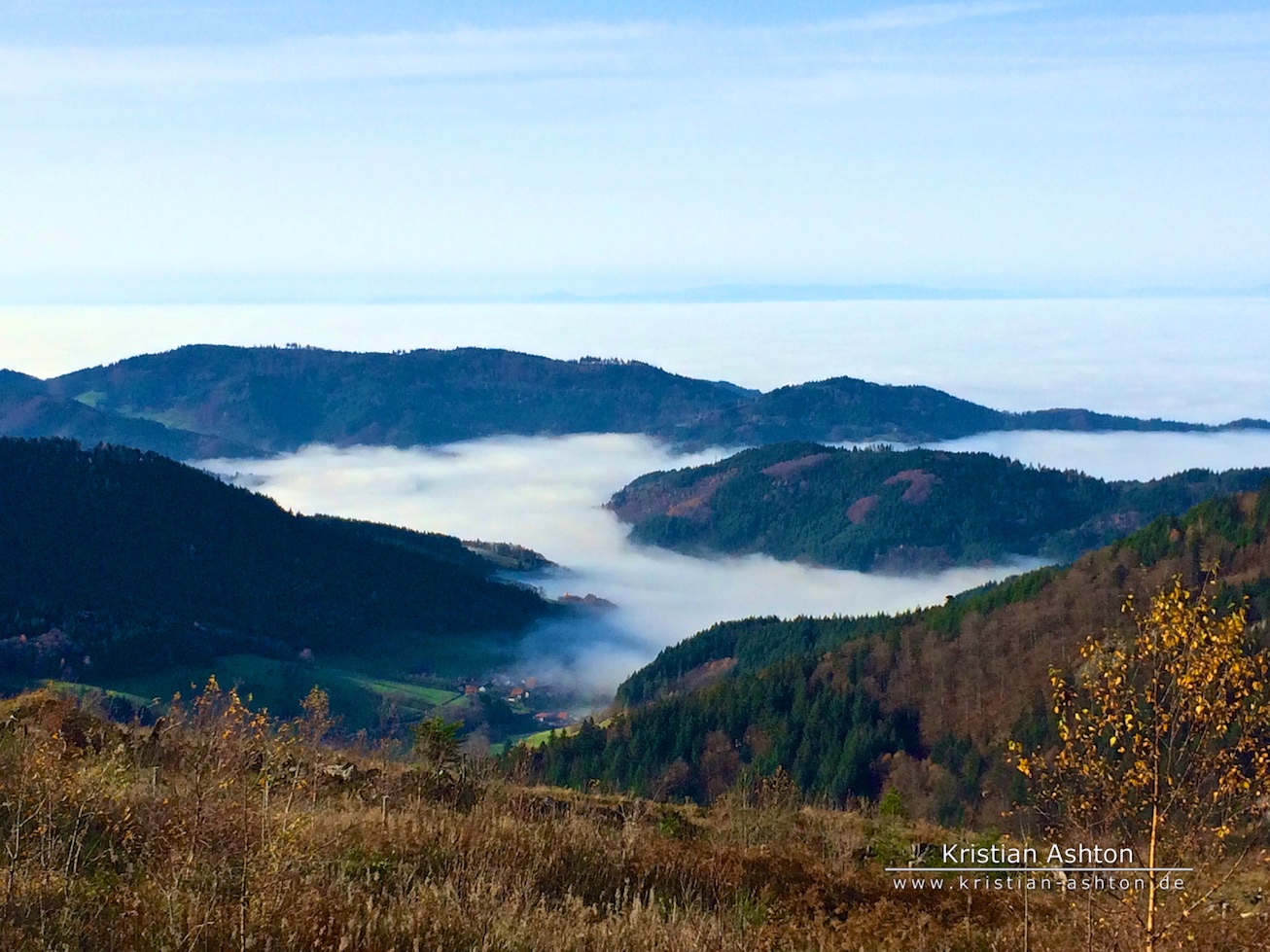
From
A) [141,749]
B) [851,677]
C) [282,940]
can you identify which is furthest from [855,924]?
[851,677]

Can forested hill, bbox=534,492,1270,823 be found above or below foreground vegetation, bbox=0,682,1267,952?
below

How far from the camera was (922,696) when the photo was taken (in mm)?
133500

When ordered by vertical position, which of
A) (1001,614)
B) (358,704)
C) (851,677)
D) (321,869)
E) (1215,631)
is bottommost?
(358,704)

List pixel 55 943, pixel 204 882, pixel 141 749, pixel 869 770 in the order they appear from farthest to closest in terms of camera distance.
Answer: pixel 869 770, pixel 141 749, pixel 204 882, pixel 55 943

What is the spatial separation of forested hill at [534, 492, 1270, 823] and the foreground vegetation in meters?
99.0

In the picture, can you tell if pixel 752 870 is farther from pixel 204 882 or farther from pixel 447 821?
pixel 204 882

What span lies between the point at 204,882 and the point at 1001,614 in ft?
463

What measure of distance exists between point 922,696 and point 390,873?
12797 centimetres

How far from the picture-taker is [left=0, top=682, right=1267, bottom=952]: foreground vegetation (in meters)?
10.3

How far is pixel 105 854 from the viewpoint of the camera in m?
13.0

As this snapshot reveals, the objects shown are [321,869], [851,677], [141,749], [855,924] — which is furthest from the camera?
[851,677]

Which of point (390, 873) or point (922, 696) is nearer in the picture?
point (390, 873)

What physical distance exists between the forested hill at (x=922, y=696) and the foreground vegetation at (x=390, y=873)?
9904cm

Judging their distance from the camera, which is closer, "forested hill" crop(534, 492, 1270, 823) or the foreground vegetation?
the foreground vegetation
